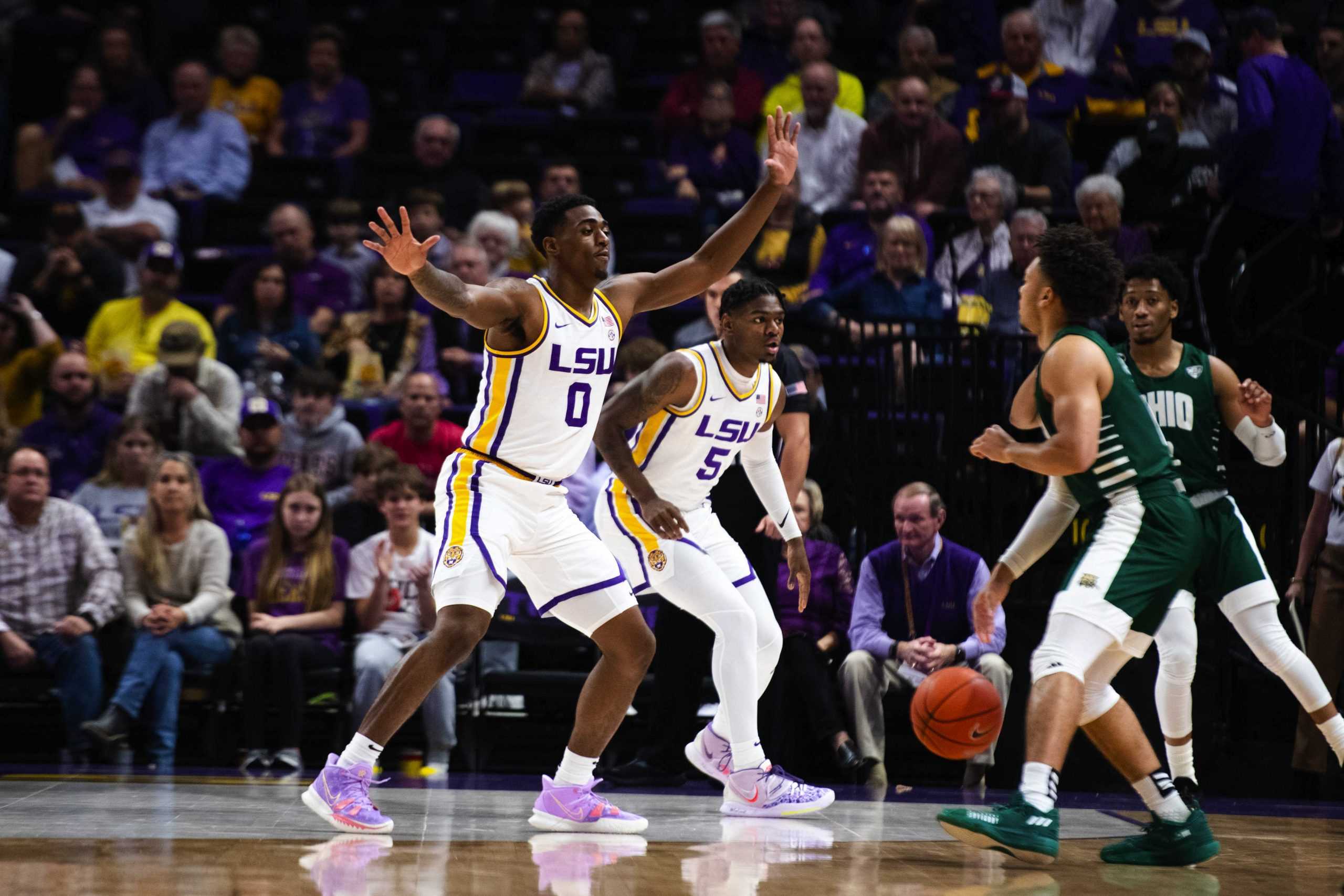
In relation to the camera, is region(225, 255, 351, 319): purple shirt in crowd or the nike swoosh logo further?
region(225, 255, 351, 319): purple shirt in crowd

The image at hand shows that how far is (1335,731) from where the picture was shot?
5.31m

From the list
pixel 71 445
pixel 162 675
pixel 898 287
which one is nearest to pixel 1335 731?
pixel 898 287

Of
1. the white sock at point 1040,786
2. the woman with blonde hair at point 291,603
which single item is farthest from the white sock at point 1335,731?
the woman with blonde hair at point 291,603

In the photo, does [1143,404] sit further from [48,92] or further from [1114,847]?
[48,92]

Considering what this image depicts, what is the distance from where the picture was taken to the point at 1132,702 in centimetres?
739

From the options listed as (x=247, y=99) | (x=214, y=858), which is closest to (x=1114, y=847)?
(x=214, y=858)

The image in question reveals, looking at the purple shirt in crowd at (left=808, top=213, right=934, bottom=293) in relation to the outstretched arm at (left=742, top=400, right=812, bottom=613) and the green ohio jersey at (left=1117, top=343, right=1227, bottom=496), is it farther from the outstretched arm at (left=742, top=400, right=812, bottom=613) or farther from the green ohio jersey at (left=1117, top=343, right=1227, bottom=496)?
the green ohio jersey at (left=1117, top=343, right=1227, bottom=496)

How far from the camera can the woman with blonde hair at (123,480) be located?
834 centimetres

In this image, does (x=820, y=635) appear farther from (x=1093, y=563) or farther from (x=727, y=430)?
(x=1093, y=563)

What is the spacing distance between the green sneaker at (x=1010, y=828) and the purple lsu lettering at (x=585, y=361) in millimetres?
1824

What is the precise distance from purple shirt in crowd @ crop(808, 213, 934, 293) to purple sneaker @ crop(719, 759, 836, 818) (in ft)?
14.2

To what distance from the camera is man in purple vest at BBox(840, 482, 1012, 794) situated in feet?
23.5

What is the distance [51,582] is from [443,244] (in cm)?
362

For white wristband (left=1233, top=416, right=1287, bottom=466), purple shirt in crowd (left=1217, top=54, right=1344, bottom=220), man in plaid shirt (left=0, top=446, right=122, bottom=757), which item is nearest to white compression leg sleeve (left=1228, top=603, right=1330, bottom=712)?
white wristband (left=1233, top=416, right=1287, bottom=466)
